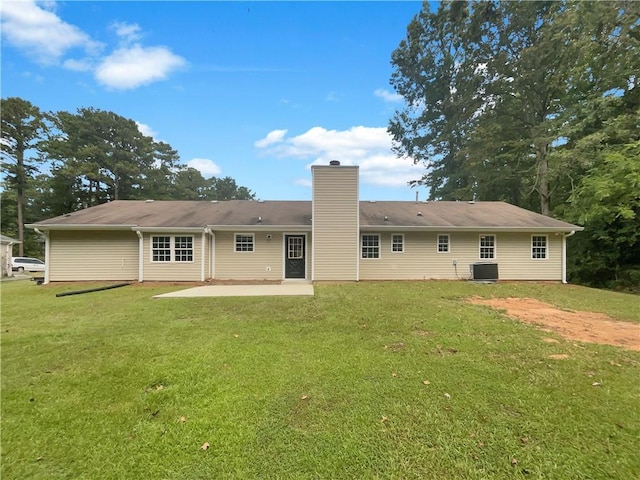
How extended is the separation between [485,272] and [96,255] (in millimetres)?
16553

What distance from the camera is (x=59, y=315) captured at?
6934 mm

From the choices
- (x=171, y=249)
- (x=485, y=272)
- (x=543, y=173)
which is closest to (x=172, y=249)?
(x=171, y=249)

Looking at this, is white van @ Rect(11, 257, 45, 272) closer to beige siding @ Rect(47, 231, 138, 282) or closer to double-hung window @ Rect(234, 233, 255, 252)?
beige siding @ Rect(47, 231, 138, 282)

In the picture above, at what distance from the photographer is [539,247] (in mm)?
14148

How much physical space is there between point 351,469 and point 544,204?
22.0 metres

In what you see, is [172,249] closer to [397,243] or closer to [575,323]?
[397,243]

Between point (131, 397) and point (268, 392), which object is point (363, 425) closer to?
point (268, 392)

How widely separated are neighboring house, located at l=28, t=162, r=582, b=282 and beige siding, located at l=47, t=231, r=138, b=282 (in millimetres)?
38

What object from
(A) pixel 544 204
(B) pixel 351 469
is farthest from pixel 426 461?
(A) pixel 544 204

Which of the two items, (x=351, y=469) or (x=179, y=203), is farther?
(x=179, y=203)

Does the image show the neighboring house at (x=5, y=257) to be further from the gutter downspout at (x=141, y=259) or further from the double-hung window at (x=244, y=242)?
the double-hung window at (x=244, y=242)

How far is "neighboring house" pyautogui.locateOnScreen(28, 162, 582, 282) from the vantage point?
42.9 feet

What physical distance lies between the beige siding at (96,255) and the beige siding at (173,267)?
72 centimetres

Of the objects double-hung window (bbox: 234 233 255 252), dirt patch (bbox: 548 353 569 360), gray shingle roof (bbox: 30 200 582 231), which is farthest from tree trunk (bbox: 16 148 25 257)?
dirt patch (bbox: 548 353 569 360)
